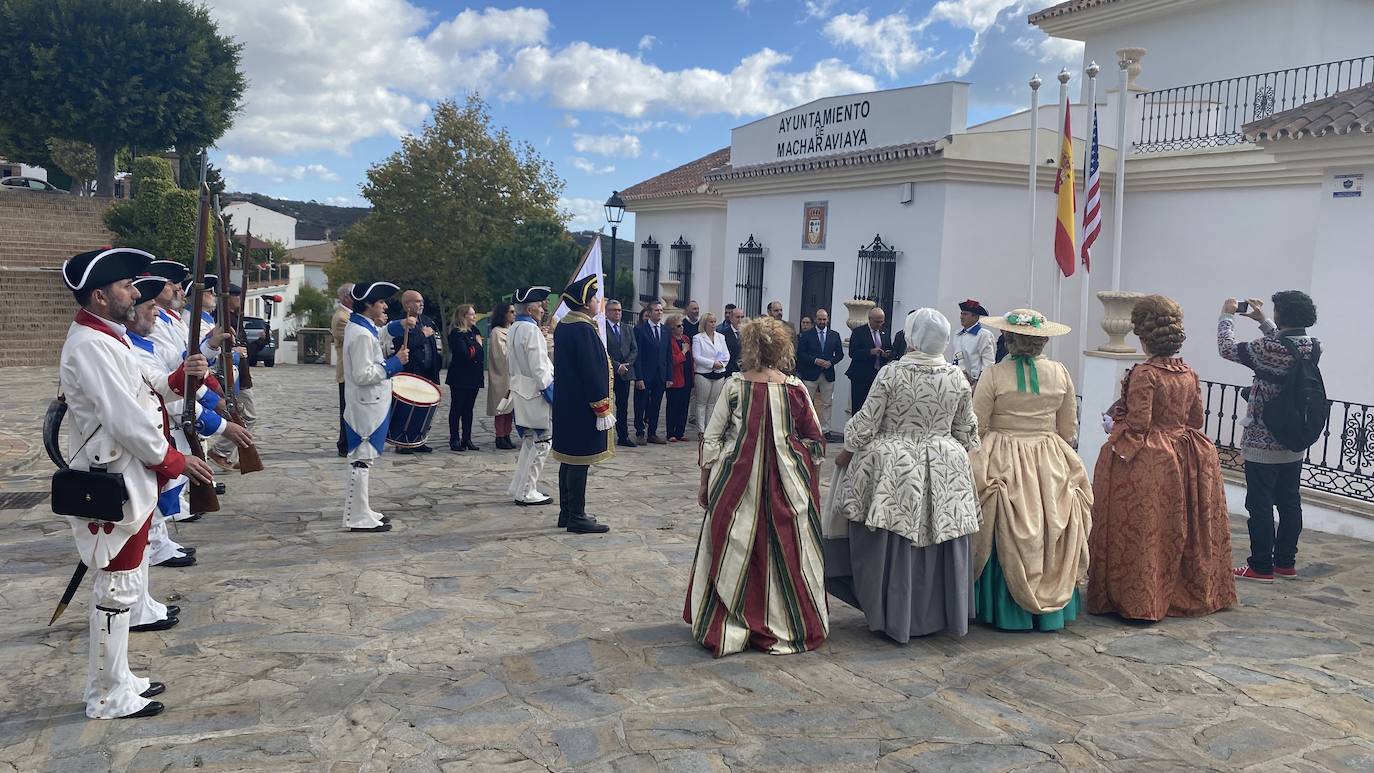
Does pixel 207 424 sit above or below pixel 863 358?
below

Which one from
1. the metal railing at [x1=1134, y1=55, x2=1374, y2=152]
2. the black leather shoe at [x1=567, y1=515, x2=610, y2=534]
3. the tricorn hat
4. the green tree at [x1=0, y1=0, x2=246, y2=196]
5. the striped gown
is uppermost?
the green tree at [x1=0, y1=0, x2=246, y2=196]

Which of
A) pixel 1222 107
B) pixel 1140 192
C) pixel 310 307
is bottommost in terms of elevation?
pixel 310 307

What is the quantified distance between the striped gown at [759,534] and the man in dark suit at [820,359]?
7.13m

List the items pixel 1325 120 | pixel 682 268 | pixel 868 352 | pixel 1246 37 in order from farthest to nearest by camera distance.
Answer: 1. pixel 682 268
2. pixel 1246 37
3. pixel 868 352
4. pixel 1325 120

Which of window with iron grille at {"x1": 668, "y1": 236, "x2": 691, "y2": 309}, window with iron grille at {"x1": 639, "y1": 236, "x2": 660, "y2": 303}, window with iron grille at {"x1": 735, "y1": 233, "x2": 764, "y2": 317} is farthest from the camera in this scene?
window with iron grille at {"x1": 639, "y1": 236, "x2": 660, "y2": 303}

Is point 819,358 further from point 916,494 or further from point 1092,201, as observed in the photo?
point 916,494

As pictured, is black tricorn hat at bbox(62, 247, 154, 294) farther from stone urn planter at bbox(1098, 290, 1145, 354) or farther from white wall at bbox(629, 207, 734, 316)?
white wall at bbox(629, 207, 734, 316)

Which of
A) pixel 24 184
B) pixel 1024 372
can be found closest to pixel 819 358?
pixel 1024 372

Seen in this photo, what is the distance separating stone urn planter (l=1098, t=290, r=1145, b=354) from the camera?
8.88 meters

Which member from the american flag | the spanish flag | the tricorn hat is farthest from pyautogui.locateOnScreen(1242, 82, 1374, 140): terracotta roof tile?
the tricorn hat

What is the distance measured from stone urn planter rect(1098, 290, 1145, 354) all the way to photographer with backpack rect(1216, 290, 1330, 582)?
2187mm

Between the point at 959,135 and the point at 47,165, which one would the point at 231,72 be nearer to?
the point at 47,165

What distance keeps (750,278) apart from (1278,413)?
405 inches

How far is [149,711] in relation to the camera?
4.18 metres
